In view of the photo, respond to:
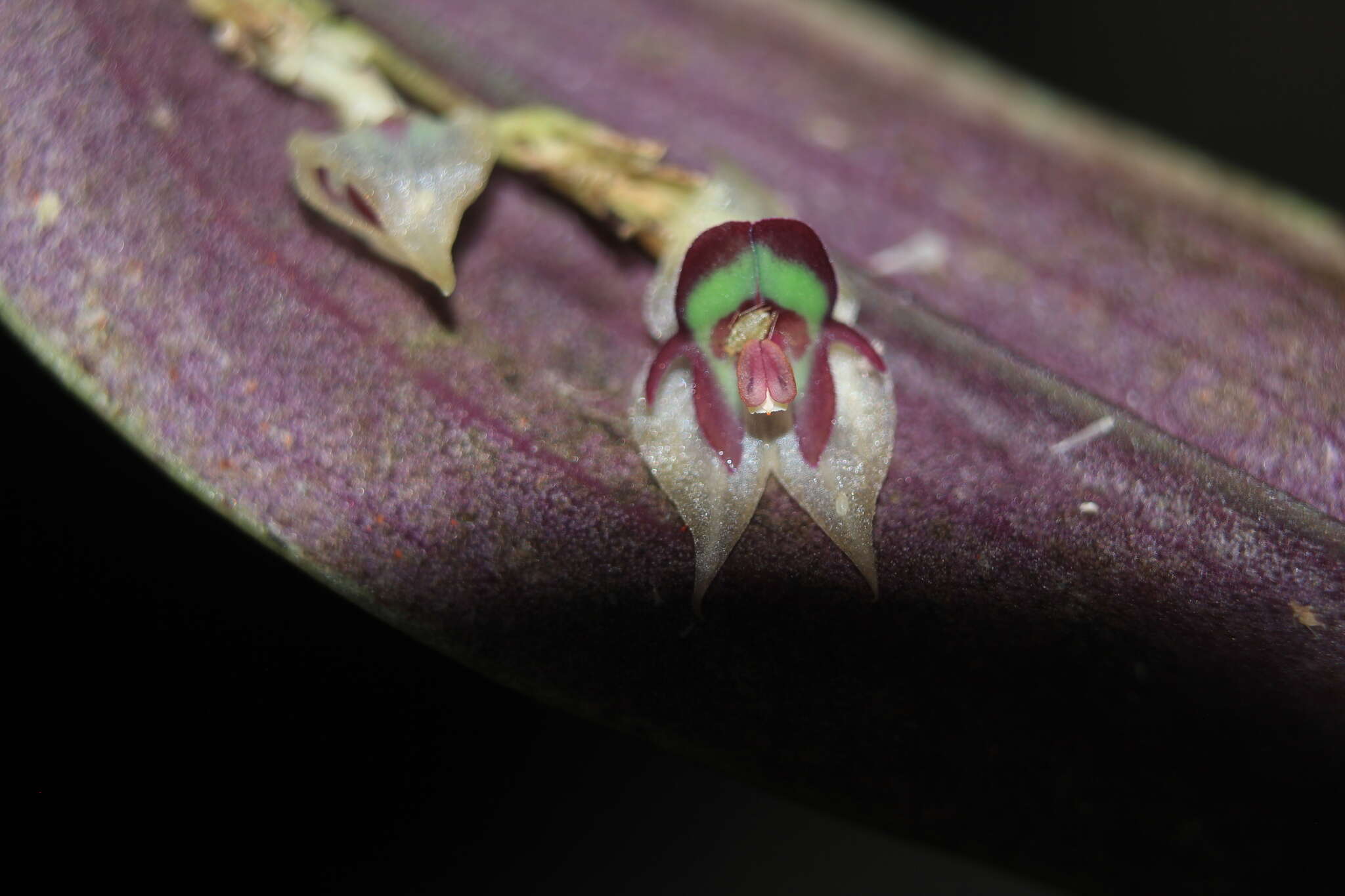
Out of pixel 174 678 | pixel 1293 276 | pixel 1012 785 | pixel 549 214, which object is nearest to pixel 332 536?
pixel 174 678

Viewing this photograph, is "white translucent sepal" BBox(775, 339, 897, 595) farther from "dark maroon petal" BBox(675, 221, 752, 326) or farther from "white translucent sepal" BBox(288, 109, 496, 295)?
"white translucent sepal" BBox(288, 109, 496, 295)

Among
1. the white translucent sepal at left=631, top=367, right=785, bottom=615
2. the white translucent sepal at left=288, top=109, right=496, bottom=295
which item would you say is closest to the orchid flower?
the white translucent sepal at left=631, top=367, right=785, bottom=615

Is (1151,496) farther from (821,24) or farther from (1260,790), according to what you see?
(821,24)

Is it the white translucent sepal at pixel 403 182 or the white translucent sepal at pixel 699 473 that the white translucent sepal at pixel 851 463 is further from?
the white translucent sepal at pixel 403 182

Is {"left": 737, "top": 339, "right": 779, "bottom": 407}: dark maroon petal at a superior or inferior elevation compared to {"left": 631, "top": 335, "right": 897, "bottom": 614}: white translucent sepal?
superior

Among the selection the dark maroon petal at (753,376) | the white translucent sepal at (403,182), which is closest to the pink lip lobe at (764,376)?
the dark maroon petal at (753,376)

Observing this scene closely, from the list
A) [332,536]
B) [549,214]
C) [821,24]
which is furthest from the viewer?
[821,24]

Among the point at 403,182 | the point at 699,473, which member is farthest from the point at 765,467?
the point at 403,182

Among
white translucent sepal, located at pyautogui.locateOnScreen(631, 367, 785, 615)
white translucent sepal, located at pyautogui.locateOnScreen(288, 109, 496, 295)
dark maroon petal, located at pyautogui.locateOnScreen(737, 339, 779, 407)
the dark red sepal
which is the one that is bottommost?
white translucent sepal, located at pyautogui.locateOnScreen(631, 367, 785, 615)
